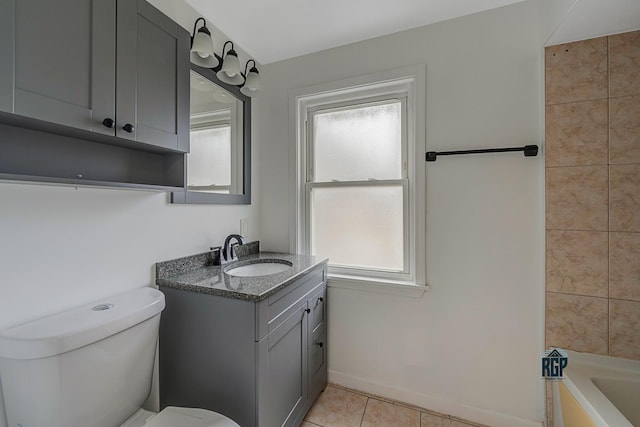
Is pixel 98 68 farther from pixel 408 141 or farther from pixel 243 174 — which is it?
pixel 408 141

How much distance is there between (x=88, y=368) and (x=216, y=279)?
0.53 meters

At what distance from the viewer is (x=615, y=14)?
1141 millimetres

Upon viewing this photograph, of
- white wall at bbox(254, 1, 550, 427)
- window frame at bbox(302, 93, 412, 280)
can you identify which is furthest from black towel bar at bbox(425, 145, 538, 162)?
window frame at bbox(302, 93, 412, 280)

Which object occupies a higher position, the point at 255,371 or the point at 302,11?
the point at 302,11

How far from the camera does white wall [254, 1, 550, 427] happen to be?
1.43 m

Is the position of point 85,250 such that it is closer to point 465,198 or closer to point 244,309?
point 244,309

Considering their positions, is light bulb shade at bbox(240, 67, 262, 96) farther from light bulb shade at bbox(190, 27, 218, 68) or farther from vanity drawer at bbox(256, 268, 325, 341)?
vanity drawer at bbox(256, 268, 325, 341)

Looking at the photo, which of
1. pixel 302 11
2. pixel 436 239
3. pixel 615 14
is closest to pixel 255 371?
pixel 436 239

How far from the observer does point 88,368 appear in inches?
33.0

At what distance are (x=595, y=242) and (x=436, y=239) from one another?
0.72 metres

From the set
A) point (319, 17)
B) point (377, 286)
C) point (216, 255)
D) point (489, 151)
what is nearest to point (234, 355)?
point (216, 255)

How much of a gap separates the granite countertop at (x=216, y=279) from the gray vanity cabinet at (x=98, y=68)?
620 millimetres

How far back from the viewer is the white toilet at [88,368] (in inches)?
29.8

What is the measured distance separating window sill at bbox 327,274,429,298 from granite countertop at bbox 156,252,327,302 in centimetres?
29
